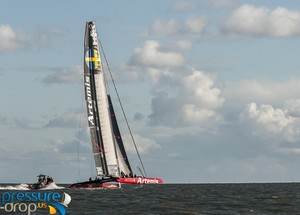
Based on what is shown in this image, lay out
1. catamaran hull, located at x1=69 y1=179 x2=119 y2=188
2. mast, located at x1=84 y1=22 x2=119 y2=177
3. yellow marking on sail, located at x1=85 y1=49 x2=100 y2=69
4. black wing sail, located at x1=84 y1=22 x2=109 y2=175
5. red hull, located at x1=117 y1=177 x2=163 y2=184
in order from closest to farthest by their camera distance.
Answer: catamaran hull, located at x1=69 y1=179 x2=119 y2=188 → black wing sail, located at x1=84 y1=22 x2=109 y2=175 → mast, located at x1=84 y1=22 x2=119 y2=177 → yellow marking on sail, located at x1=85 y1=49 x2=100 y2=69 → red hull, located at x1=117 y1=177 x2=163 y2=184

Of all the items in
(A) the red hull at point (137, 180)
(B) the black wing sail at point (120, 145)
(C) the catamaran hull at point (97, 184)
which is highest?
(B) the black wing sail at point (120, 145)

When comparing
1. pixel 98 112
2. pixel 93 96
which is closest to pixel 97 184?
pixel 98 112

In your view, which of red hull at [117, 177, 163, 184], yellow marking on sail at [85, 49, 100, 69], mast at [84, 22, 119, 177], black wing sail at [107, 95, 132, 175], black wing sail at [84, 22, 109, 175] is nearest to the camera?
black wing sail at [84, 22, 109, 175]

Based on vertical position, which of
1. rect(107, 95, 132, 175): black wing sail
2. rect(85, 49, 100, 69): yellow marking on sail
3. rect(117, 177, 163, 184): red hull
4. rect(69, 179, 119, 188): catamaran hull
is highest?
rect(85, 49, 100, 69): yellow marking on sail

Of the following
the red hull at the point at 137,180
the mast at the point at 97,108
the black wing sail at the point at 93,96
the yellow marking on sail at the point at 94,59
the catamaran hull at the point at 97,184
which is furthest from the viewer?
the red hull at the point at 137,180

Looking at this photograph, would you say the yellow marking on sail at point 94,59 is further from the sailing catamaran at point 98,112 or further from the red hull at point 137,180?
the red hull at point 137,180

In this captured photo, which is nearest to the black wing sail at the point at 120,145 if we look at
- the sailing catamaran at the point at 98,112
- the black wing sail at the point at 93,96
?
the sailing catamaran at the point at 98,112

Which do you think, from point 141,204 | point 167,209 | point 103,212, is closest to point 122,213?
point 103,212

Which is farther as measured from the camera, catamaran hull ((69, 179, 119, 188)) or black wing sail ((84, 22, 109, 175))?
black wing sail ((84, 22, 109, 175))

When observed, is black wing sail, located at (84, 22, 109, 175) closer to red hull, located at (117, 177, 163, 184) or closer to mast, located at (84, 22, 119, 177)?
mast, located at (84, 22, 119, 177)

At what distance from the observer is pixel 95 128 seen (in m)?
106

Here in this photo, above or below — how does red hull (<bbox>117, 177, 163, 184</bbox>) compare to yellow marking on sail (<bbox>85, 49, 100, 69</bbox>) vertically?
below

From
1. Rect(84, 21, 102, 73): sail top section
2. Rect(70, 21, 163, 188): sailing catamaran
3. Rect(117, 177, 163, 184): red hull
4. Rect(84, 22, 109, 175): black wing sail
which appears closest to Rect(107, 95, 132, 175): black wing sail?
Rect(117, 177, 163, 184): red hull

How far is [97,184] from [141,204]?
3312cm
